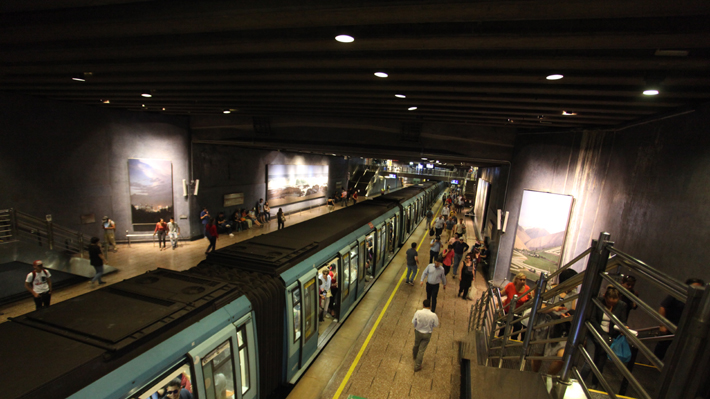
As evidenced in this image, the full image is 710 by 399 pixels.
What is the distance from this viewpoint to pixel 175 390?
3.05 meters

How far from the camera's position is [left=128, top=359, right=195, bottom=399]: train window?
2.77m

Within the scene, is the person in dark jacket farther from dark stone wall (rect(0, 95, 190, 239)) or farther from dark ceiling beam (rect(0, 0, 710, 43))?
dark stone wall (rect(0, 95, 190, 239))

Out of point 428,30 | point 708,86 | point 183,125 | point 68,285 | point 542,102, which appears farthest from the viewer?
point 183,125

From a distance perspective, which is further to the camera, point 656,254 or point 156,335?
point 656,254

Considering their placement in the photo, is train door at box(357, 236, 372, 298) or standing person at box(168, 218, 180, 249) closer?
train door at box(357, 236, 372, 298)

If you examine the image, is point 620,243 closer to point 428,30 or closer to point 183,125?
point 428,30

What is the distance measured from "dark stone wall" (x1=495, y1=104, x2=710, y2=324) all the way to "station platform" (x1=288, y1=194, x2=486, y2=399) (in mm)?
3670

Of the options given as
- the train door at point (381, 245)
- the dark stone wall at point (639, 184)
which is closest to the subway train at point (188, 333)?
the train door at point (381, 245)

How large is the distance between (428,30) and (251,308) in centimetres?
410

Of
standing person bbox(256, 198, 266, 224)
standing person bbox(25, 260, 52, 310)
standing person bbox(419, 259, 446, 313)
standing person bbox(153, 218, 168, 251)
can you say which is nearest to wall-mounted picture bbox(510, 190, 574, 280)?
standing person bbox(419, 259, 446, 313)

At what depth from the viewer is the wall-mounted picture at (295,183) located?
776 inches

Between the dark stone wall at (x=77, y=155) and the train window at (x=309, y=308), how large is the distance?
9.81m

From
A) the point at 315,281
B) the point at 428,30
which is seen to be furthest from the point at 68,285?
the point at 428,30

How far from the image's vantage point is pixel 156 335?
3.03 metres
